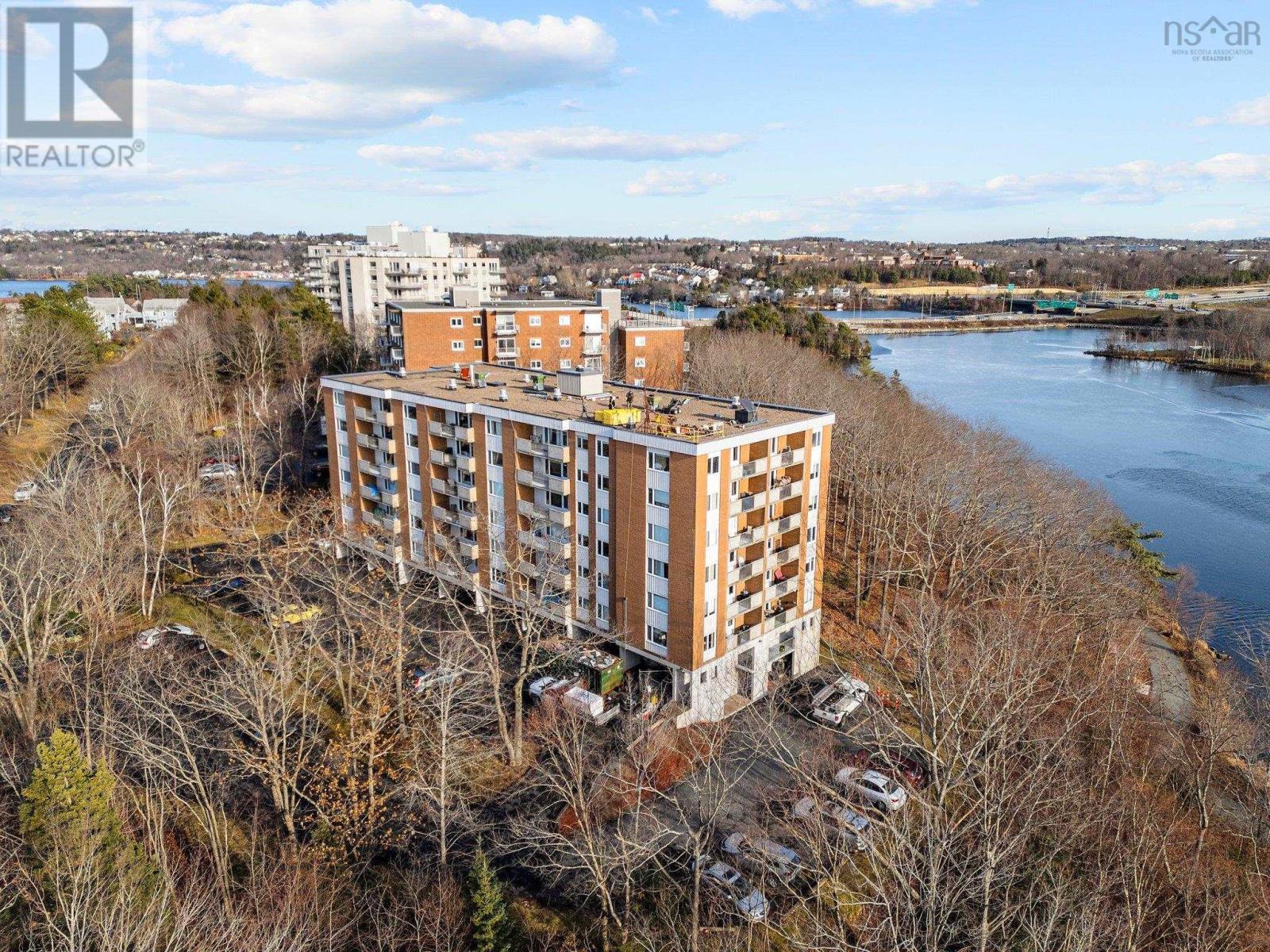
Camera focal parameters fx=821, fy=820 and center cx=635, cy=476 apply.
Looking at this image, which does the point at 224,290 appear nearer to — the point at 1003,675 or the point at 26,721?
the point at 26,721

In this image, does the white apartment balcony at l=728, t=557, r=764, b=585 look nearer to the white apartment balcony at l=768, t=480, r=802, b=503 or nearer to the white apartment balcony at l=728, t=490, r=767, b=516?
the white apartment balcony at l=728, t=490, r=767, b=516

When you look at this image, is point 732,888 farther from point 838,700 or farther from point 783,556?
point 783,556

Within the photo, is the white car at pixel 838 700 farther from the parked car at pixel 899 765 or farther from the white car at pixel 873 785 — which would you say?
the white car at pixel 873 785

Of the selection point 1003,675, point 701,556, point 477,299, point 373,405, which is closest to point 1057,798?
point 1003,675

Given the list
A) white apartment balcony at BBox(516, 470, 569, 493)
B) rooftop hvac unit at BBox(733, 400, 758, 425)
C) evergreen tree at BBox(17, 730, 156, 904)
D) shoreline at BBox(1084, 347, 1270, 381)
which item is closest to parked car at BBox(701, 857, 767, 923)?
evergreen tree at BBox(17, 730, 156, 904)

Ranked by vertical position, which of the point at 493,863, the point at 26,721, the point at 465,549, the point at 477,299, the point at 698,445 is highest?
the point at 477,299

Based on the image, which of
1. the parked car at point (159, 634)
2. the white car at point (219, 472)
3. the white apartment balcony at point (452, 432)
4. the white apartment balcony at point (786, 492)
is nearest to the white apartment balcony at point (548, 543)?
the white apartment balcony at point (452, 432)
